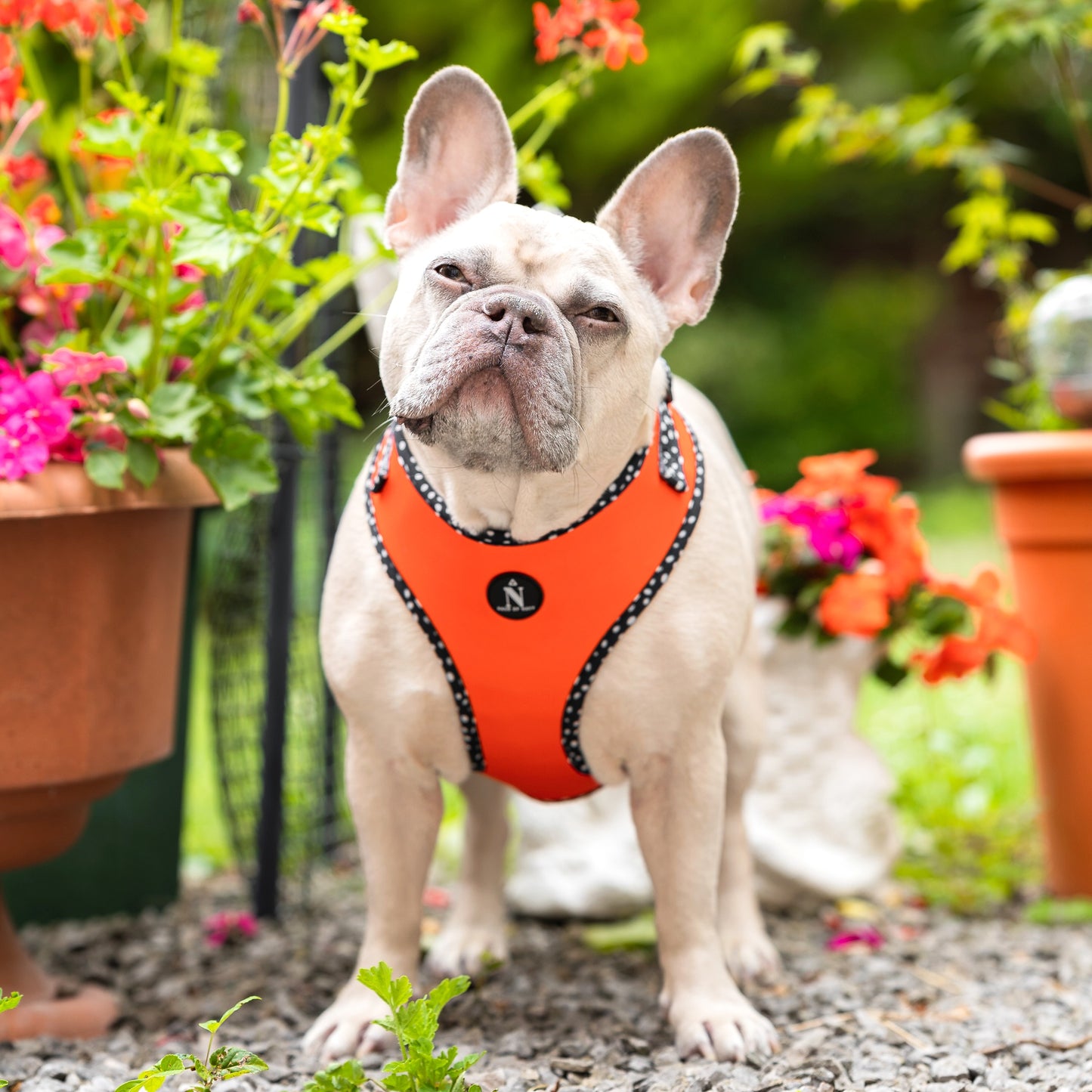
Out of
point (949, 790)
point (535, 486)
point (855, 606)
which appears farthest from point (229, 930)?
point (949, 790)

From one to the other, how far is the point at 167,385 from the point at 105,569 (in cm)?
35

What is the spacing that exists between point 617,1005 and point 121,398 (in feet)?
4.94

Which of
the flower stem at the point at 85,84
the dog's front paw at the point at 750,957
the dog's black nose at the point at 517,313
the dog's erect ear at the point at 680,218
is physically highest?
the flower stem at the point at 85,84

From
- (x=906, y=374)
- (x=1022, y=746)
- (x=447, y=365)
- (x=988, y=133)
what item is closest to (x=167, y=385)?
(x=447, y=365)

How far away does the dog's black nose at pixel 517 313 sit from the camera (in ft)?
6.16

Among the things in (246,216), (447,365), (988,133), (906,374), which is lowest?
(447,365)

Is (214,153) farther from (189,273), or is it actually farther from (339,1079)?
(339,1079)

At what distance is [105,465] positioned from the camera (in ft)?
7.25

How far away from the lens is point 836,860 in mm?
3369

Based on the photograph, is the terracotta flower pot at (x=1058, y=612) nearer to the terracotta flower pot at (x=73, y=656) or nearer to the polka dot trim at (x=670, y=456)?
the polka dot trim at (x=670, y=456)

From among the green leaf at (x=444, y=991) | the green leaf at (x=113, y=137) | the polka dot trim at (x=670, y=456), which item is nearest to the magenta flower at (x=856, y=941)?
the polka dot trim at (x=670, y=456)

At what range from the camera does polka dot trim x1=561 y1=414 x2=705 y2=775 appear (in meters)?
2.15

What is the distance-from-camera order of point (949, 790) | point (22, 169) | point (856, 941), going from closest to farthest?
point (22, 169) < point (856, 941) < point (949, 790)

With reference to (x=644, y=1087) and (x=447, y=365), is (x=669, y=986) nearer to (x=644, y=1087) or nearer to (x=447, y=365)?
(x=644, y=1087)
